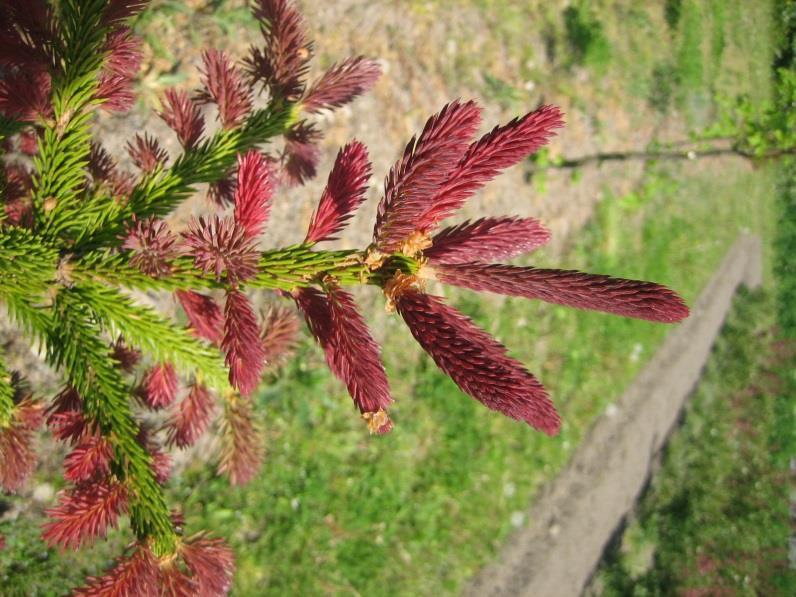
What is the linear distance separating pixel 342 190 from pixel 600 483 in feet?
20.9

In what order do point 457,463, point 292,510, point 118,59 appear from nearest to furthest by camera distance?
point 118,59 < point 292,510 < point 457,463

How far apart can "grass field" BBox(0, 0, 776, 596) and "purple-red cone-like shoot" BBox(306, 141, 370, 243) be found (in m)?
3.00

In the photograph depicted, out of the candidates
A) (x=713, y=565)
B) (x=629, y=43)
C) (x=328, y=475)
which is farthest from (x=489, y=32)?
(x=713, y=565)

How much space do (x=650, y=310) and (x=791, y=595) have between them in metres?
8.67

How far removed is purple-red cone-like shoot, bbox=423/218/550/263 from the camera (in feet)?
4.75

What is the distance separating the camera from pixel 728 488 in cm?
812

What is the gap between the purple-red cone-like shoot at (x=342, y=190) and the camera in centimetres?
153

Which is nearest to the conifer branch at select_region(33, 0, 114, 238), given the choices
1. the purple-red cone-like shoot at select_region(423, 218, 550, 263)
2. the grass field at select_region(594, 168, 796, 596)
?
the purple-red cone-like shoot at select_region(423, 218, 550, 263)

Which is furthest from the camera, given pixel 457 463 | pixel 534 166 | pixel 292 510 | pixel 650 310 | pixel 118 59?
pixel 534 166

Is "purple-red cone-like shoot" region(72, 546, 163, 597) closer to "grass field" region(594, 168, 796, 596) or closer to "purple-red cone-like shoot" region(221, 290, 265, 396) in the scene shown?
"purple-red cone-like shoot" region(221, 290, 265, 396)

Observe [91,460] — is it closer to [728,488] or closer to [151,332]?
[151,332]

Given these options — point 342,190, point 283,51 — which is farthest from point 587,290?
point 283,51

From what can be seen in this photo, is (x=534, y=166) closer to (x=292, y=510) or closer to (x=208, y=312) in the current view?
(x=292, y=510)

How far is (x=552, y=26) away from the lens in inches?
252
